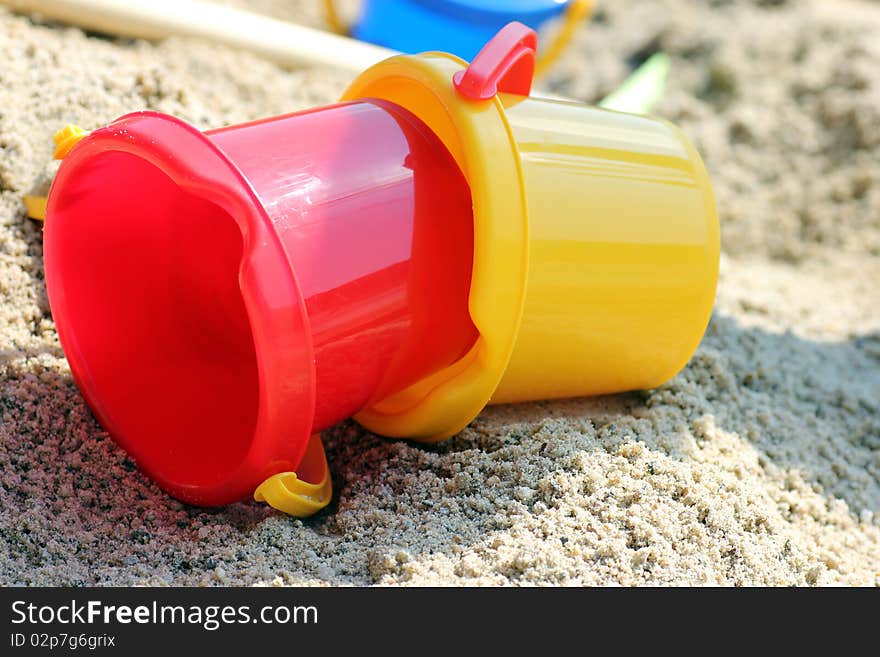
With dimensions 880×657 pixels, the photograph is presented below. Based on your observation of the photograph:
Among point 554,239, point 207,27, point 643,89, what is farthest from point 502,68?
point 643,89

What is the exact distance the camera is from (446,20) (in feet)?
7.22

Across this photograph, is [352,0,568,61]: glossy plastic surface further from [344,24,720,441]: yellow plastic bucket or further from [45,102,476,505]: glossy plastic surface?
[45,102,476,505]: glossy plastic surface

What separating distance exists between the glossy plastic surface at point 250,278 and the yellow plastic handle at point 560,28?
1170 mm

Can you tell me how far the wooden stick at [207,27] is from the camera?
1820 mm

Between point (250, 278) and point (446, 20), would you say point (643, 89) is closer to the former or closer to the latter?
point (446, 20)

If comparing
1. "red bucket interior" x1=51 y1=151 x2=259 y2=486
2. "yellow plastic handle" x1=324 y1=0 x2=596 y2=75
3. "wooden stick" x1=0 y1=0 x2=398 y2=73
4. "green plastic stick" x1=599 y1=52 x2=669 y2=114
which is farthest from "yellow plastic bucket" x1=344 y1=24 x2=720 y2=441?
"yellow plastic handle" x1=324 y1=0 x2=596 y2=75

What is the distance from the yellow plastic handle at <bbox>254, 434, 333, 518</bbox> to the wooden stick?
3.05 ft

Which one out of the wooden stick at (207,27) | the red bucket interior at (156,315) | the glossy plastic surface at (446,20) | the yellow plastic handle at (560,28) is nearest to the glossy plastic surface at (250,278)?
the red bucket interior at (156,315)

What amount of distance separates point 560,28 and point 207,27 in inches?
33.8

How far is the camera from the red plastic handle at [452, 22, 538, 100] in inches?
47.9

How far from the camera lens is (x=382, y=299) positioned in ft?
3.87

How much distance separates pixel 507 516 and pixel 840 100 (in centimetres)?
166
